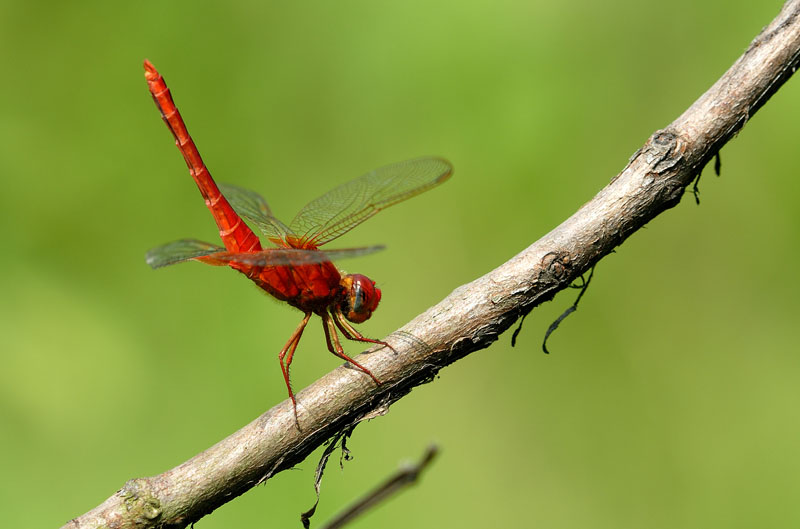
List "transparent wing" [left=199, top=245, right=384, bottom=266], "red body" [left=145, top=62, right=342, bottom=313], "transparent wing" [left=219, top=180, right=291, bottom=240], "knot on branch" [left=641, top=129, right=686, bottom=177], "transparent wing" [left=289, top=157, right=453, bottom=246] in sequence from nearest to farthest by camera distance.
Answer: "knot on branch" [left=641, top=129, right=686, bottom=177], "transparent wing" [left=199, top=245, right=384, bottom=266], "red body" [left=145, top=62, right=342, bottom=313], "transparent wing" [left=289, top=157, right=453, bottom=246], "transparent wing" [left=219, top=180, right=291, bottom=240]

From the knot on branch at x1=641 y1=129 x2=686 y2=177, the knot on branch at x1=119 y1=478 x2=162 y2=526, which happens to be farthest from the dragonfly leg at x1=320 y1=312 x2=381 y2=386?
the knot on branch at x1=641 y1=129 x2=686 y2=177

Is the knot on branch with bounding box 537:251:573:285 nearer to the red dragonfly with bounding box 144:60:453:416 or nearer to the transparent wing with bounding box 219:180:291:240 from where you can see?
the red dragonfly with bounding box 144:60:453:416

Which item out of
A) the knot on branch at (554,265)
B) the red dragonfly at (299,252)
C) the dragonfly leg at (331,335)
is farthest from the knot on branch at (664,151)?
the dragonfly leg at (331,335)

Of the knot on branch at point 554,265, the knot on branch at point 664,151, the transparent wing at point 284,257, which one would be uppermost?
the transparent wing at point 284,257

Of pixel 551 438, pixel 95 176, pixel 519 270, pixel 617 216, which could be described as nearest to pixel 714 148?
pixel 617 216

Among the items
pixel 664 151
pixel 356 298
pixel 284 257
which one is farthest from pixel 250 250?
pixel 664 151

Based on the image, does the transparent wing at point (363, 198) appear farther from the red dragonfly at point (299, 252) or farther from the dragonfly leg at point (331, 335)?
the dragonfly leg at point (331, 335)
